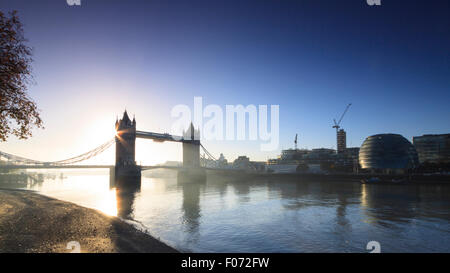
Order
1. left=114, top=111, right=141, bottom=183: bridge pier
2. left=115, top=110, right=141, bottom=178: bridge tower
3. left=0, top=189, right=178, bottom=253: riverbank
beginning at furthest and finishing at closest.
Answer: left=115, top=110, right=141, bottom=178: bridge tower, left=114, top=111, right=141, bottom=183: bridge pier, left=0, top=189, right=178, bottom=253: riverbank

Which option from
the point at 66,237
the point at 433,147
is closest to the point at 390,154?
the point at 433,147

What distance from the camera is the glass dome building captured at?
133125 millimetres

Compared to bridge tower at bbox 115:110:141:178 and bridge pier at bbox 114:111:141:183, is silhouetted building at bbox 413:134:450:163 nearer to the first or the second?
bridge pier at bbox 114:111:141:183

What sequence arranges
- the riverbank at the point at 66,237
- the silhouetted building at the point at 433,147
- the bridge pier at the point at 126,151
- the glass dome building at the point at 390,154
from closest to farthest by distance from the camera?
1. the riverbank at the point at 66,237
2. the bridge pier at the point at 126,151
3. the glass dome building at the point at 390,154
4. the silhouetted building at the point at 433,147

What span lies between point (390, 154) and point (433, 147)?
62.0 meters

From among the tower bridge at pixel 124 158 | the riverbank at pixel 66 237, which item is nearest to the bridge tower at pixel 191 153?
the tower bridge at pixel 124 158

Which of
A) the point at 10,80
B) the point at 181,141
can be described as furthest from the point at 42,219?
the point at 181,141

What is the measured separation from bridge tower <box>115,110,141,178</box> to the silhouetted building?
588 ft

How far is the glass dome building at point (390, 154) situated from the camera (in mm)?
133125

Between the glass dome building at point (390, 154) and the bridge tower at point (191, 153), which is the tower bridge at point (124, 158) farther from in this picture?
the glass dome building at point (390, 154)

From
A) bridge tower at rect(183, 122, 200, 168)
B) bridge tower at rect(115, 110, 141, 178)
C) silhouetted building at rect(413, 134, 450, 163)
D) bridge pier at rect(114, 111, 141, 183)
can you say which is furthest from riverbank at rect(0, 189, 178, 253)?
silhouetted building at rect(413, 134, 450, 163)

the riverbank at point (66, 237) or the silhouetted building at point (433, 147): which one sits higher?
the silhouetted building at point (433, 147)

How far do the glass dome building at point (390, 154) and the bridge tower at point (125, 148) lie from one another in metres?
127
